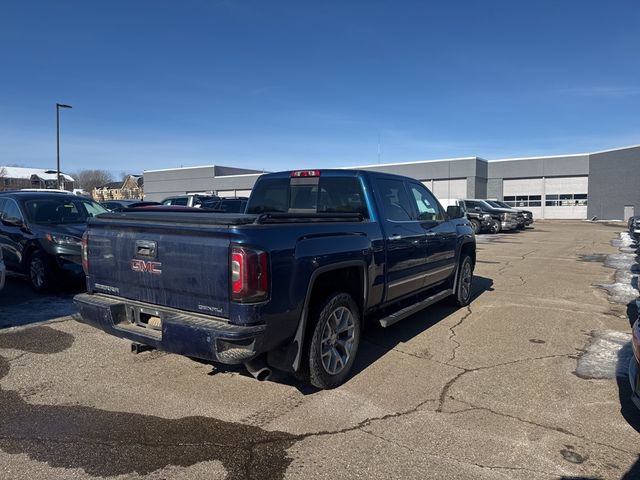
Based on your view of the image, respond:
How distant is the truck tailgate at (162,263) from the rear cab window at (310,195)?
1.95 m

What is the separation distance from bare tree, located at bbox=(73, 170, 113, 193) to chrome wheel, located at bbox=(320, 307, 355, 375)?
11645 cm

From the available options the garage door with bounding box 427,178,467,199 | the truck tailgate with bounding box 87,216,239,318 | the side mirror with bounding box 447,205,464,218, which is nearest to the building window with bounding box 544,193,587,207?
the garage door with bounding box 427,178,467,199

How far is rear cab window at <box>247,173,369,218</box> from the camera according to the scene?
203 inches

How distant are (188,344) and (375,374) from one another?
200 cm

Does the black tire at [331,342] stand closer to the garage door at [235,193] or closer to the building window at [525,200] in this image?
the building window at [525,200]

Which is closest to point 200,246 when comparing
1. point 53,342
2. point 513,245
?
point 53,342

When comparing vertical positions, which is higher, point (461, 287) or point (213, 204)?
point (213, 204)

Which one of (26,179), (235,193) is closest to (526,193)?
(235,193)

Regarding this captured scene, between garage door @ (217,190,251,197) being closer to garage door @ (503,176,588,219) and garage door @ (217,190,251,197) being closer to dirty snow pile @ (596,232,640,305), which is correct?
garage door @ (503,176,588,219)

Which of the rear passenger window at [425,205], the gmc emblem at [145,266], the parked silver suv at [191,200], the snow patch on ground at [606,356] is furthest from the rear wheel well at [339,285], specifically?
the parked silver suv at [191,200]

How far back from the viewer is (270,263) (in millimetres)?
3383

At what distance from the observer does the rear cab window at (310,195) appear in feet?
16.9

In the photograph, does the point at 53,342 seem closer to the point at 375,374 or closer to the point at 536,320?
the point at 375,374

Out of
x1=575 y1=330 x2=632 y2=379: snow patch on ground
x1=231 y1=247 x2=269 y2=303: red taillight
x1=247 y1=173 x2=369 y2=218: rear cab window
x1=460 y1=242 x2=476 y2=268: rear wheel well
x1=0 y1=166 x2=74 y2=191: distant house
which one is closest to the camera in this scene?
x1=231 y1=247 x2=269 y2=303: red taillight
